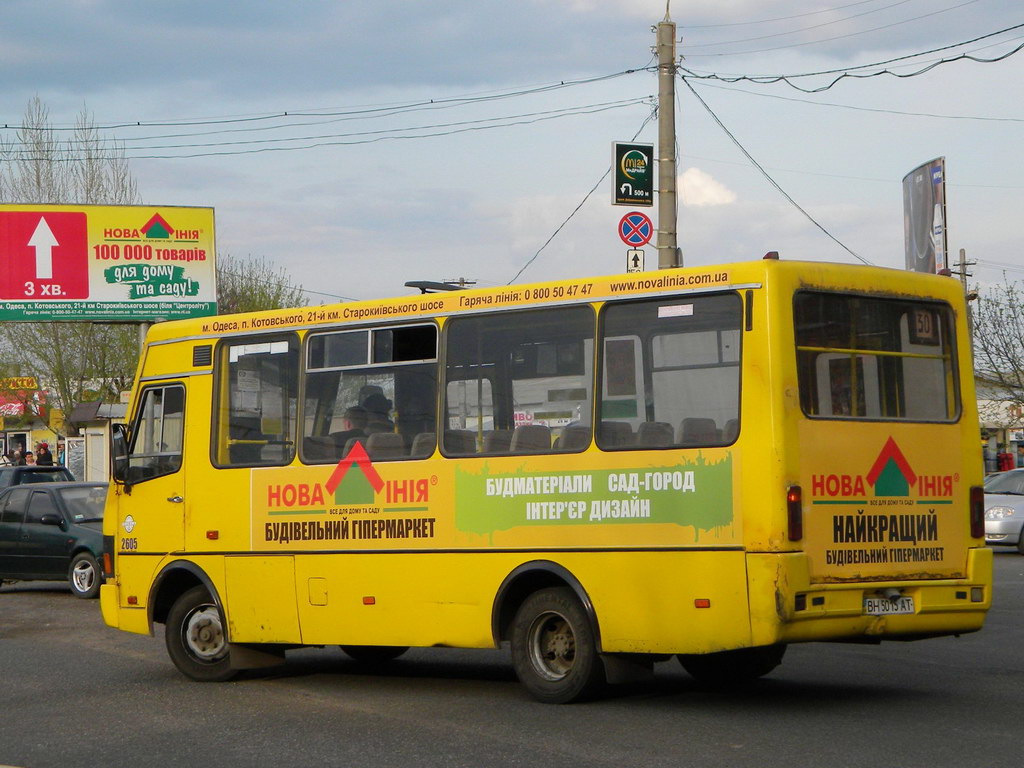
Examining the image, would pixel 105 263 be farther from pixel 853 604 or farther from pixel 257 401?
pixel 853 604

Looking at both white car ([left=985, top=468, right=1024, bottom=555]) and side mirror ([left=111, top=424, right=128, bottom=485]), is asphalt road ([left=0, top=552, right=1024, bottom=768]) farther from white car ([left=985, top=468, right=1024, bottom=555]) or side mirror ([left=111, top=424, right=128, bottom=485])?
white car ([left=985, top=468, right=1024, bottom=555])

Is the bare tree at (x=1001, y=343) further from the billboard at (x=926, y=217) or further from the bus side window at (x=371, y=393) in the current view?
the bus side window at (x=371, y=393)

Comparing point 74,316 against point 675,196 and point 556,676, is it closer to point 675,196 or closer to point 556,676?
point 675,196

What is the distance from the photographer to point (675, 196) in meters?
20.0

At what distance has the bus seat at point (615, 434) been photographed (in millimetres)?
9789

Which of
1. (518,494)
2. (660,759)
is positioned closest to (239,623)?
(518,494)

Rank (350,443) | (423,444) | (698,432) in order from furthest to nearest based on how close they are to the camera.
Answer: (350,443), (423,444), (698,432)

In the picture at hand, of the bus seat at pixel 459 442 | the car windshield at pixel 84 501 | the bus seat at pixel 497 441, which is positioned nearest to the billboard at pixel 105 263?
the car windshield at pixel 84 501

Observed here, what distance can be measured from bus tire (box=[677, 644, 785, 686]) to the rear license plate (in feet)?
4.55

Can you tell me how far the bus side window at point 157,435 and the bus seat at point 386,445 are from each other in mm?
2044

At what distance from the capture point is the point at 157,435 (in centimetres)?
1266

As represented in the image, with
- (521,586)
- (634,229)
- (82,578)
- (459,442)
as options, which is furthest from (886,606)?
(82,578)

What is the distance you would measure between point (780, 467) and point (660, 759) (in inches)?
76.1

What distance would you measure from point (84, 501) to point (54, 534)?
0.64 m
